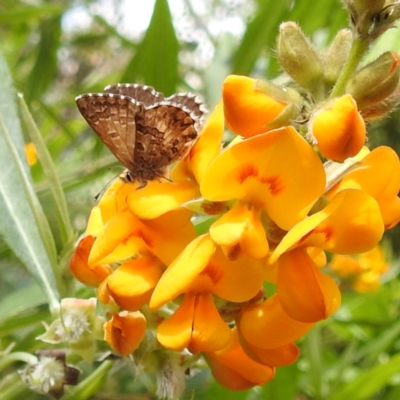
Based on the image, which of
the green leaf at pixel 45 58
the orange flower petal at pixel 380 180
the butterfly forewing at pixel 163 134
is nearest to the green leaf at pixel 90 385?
the butterfly forewing at pixel 163 134

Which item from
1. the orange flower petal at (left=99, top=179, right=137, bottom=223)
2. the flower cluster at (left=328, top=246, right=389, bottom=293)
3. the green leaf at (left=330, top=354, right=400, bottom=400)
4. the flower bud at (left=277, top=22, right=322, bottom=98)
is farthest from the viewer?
the flower cluster at (left=328, top=246, right=389, bottom=293)

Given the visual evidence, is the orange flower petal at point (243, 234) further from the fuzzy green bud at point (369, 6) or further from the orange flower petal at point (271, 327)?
the fuzzy green bud at point (369, 6)

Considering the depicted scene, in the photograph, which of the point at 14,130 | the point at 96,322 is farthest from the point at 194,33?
the point at 96,322

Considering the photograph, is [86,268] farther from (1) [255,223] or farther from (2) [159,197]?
(1) [255,223]

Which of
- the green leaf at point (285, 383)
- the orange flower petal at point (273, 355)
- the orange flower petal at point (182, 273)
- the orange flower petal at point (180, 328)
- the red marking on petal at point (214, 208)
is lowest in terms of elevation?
the green leaf at point (285, 383)

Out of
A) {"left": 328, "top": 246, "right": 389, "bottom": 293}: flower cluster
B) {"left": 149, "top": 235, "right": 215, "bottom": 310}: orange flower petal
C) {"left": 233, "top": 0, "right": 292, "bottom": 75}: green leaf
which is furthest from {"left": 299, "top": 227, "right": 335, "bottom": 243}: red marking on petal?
{"left": 328, "top": 246, "right": 389, "bottom": 293}: flower cluster

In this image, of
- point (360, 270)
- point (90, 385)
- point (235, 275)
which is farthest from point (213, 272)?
point (360, 270)

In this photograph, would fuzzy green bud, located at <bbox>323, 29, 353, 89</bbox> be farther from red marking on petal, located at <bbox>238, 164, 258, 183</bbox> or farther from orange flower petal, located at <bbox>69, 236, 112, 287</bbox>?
orange flower petal, located at <bbox>69, 236, 112, 287</bbox>

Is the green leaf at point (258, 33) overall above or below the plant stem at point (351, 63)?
below

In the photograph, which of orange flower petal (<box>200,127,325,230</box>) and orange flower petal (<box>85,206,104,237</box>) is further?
orange flower petal (<box>85,206,104,237</box>)
